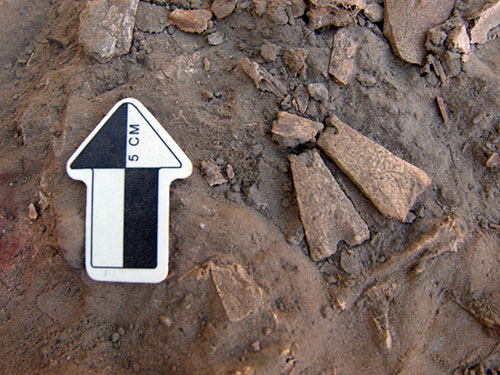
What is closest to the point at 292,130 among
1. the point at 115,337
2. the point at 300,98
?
the point at 300,98

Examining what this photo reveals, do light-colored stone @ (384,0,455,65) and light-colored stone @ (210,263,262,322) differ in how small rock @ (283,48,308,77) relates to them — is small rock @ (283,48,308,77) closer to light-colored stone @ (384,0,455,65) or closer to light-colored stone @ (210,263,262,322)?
light-colored stone @ (384,0,455,65)

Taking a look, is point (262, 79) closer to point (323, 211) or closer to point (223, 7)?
point (223, 7)

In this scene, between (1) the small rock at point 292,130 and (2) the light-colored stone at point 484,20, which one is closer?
(1) the small rock at point 292,130

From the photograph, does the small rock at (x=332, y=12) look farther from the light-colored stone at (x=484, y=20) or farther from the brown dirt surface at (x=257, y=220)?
the light-colored stone at (x=484, y=20)

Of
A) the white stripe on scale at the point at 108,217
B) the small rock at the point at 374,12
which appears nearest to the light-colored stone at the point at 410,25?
the small rock at the point at 374,12

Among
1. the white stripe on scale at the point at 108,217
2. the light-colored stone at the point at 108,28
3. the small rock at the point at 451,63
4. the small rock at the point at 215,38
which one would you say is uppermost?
the small rock at the point at 451,63

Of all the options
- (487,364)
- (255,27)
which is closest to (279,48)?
(255,27)
